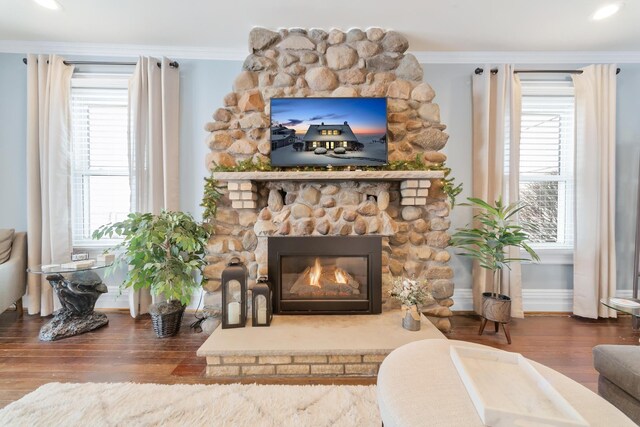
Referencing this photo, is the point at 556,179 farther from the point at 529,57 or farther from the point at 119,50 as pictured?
the point at 119,50

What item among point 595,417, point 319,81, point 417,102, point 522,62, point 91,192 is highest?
point 522,62

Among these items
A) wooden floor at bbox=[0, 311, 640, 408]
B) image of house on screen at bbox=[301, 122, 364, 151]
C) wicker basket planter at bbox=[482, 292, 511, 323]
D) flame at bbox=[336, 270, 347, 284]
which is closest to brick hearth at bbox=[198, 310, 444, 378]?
wooden floor at bbox=[0, 311, 640, 408]

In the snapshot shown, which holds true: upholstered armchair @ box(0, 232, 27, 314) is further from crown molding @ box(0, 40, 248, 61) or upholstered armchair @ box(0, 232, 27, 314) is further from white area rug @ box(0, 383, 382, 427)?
crown molding @ box(0, 40, 248, 61)

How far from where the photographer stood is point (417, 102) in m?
2.46

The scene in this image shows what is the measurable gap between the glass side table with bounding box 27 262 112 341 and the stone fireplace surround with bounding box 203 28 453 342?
1081 mm

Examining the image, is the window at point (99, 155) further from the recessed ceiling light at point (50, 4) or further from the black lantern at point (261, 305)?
the black lantern at point (261, 305)

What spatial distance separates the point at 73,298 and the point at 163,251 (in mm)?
951

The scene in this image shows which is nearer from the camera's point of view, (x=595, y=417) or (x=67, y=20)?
(x=595, y=417)

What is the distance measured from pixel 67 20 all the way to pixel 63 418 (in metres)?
3.02

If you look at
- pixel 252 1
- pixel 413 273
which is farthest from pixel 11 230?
pixel 413 273

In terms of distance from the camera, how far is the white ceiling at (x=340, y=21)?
7.13 ft

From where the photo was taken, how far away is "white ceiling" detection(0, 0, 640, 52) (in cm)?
217

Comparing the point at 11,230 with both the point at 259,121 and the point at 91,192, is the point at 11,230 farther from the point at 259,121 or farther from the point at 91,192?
the point at 259,121

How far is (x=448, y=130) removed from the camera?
288 centimetres
